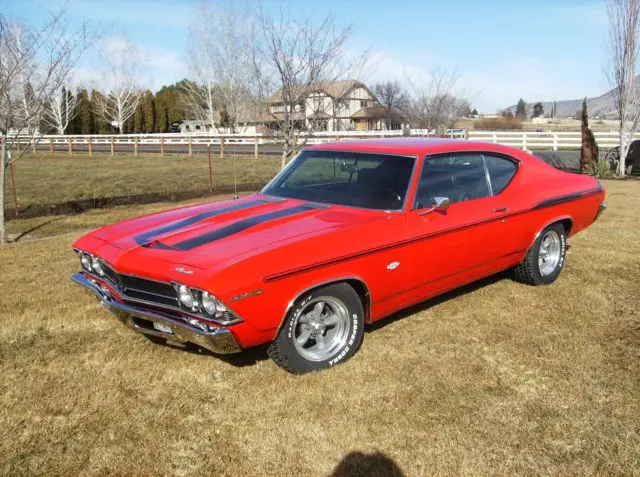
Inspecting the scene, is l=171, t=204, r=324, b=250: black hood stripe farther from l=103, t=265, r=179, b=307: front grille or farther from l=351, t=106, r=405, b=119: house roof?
l=351, t=106, r=405, b=119: house roof

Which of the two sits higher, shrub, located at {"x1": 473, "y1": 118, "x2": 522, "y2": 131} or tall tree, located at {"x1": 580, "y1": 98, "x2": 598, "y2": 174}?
shrub, located at {"x1": 473, "y1": 118, "x2": 522, "y2": 131}

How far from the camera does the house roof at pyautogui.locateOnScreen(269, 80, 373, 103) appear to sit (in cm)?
1054

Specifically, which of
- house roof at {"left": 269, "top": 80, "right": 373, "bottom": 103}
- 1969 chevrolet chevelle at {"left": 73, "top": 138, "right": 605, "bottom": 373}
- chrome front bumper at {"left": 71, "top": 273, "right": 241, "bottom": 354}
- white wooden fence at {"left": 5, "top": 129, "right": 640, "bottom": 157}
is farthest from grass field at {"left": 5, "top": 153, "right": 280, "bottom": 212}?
chrome front bumper at {"left": 71, "top": 273, "right": 241, "bottom": 354}

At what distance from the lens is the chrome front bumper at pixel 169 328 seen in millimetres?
3293

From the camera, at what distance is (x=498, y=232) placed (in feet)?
16.0

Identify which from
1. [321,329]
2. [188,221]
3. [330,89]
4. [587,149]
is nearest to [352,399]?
[321,329]

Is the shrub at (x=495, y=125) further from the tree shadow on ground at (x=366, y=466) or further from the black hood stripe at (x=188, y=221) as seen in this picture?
the tree shadow on ground at (x=366, y=466)

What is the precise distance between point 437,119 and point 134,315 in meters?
15.8

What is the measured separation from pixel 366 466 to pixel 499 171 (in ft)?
10.5

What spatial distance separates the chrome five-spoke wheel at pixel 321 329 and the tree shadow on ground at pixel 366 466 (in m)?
0.91

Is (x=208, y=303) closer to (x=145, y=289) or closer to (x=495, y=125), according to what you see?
(x=145, y=289)

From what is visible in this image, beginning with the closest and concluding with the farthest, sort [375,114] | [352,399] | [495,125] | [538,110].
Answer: [352,399] < [375,114] < [495,125] < [538,110]

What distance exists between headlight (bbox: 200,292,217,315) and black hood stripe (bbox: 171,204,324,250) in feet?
1.49

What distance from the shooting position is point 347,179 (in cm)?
466
